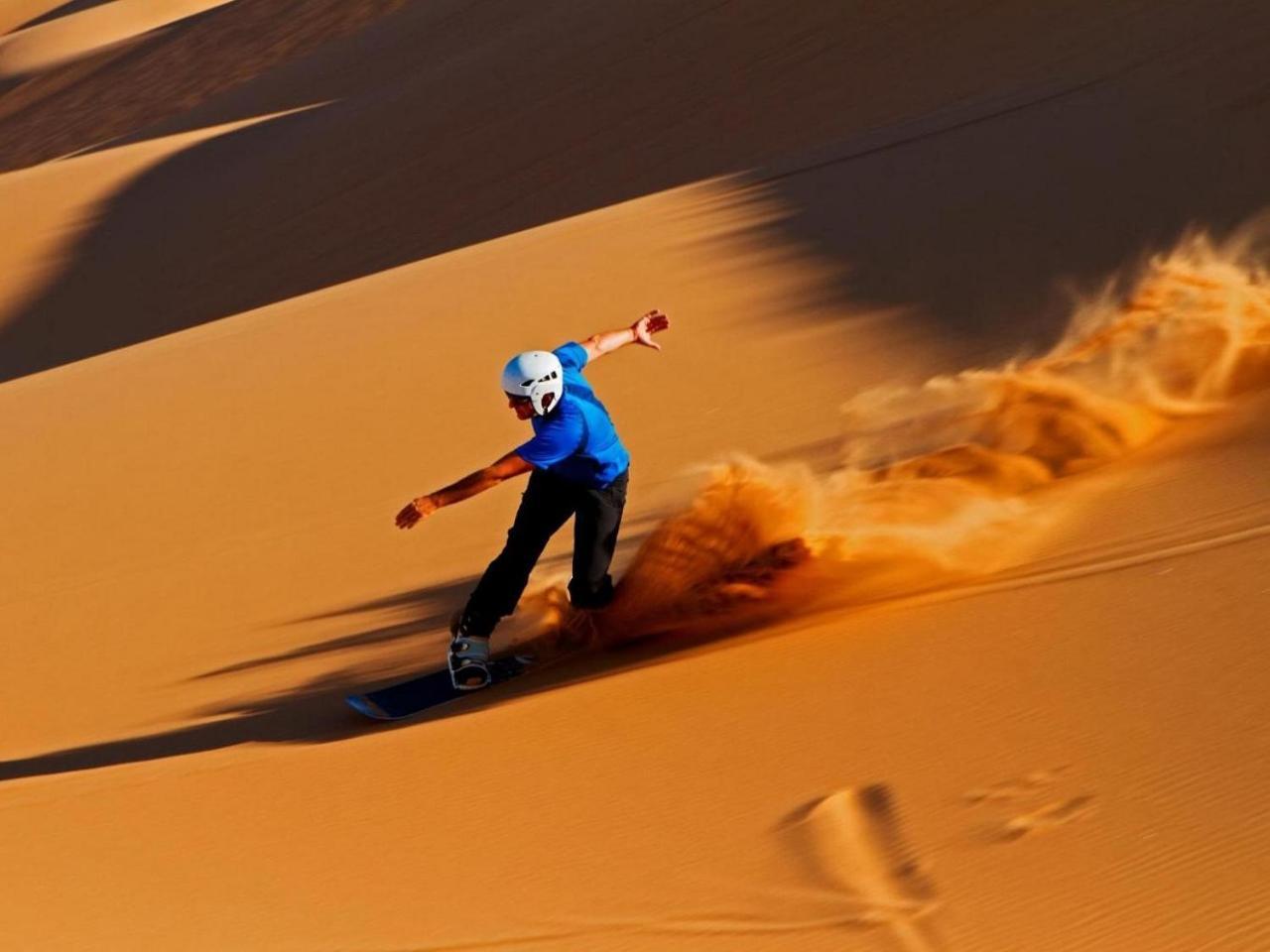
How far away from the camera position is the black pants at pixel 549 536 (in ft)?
22.9

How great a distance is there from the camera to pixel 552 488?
6.98 m

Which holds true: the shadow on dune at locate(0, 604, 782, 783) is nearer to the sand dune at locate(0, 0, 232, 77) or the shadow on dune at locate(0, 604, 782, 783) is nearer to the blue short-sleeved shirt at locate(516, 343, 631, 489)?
the blue short-sleeved shirt at locate(516, 343, 631, 489)

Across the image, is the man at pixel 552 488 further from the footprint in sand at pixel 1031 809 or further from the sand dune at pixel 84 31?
the sand dune at pixel 84 31

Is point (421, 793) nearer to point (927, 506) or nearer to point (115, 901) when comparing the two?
point (115, 901)

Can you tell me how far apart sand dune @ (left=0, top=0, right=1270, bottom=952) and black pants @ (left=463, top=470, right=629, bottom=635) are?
0.92ft

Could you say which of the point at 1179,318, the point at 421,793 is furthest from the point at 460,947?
the point at 1179,318

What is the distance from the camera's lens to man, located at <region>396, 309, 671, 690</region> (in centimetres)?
648

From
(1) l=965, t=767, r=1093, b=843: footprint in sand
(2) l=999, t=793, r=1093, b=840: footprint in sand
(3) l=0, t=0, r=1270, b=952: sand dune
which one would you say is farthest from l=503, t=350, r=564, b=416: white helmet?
(2) l=999, t=793, r=1093, b=840: footprint in sand

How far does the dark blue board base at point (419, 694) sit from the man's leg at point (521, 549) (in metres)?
0.19

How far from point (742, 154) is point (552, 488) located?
12.2 meters

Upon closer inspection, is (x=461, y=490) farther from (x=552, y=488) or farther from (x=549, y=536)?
(x=549, y=536)

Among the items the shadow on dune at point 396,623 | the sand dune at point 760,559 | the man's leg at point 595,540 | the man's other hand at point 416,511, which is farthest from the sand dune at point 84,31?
the man's other hand at point 416,511

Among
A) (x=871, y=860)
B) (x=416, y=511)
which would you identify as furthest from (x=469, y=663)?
(x=871, y=860)

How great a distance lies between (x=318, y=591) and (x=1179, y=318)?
439cm
